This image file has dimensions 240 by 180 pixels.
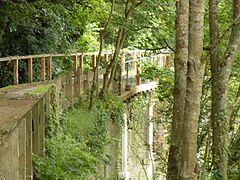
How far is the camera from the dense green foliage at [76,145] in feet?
20.9

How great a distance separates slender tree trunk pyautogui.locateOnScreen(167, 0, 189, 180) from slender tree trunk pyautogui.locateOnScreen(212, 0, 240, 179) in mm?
818

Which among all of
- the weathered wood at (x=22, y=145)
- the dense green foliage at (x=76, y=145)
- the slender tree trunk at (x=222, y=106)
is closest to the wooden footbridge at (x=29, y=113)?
the weathered wood at (x=22, y=145)

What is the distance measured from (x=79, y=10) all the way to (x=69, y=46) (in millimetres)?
2987

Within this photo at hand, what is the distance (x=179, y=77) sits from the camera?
736 cm

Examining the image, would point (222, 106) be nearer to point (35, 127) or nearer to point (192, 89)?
point (192, 89)

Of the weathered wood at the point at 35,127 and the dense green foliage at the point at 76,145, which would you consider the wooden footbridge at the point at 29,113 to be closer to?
the weathered wood at the point at 35,127

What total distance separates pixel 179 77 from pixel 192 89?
39.3 inches

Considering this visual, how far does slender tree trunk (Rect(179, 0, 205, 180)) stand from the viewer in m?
6.39

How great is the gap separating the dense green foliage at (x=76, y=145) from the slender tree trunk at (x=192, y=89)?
1516 mm

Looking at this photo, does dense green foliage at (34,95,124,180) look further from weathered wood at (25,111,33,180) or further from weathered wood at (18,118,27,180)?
weathered wood at (18,118,27,180)

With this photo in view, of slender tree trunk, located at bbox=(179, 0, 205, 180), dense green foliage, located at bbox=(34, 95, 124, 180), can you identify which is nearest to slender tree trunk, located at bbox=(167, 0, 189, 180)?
slender tree trunk, located at bbox=(179, 0, 205, 180)

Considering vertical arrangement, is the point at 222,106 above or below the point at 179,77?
below

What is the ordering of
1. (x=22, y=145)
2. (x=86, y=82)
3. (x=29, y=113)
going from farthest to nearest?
(x=86, y=82) → (x=29, y=113) → (x=22, y=145)

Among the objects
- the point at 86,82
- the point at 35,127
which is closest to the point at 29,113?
the point at 35,127
